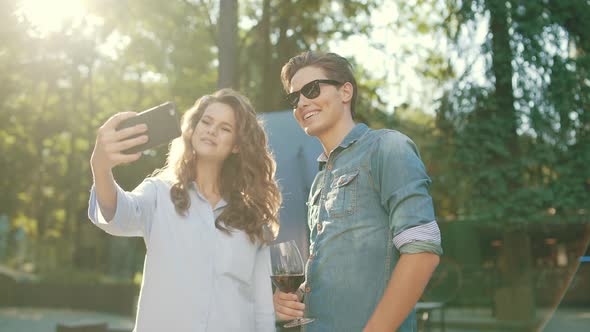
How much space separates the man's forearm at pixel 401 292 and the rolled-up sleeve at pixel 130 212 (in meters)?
1.17

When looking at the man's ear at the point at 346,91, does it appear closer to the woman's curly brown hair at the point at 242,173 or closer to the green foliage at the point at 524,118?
the woman's curly brown hair at the point at 242,173

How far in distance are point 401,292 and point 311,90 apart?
0.99 meters

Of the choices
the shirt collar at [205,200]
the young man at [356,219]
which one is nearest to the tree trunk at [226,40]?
the shirt collar at [205,200]

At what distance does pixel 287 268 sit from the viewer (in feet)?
9.60

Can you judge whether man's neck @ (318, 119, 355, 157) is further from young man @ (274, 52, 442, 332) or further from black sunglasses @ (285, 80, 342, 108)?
black sunglasses @ (285, 80, 342, 108)

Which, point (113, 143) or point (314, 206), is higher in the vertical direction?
point (113, 143)

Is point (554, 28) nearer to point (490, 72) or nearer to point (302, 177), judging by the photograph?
point (490, 72)

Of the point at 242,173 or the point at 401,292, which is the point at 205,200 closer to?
the point at 242,173

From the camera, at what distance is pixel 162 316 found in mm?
3080

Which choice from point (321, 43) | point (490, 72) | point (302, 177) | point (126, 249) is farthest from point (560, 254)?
point (302, 177)

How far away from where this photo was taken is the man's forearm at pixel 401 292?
231 cm

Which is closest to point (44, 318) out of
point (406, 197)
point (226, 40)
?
point (226, 40)

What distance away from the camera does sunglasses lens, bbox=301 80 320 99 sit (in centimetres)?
290

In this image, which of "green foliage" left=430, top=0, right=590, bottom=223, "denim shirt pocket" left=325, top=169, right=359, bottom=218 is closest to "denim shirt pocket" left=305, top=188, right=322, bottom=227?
"denim shirt pocket" left=325, top=169, right=359, bottom=218
